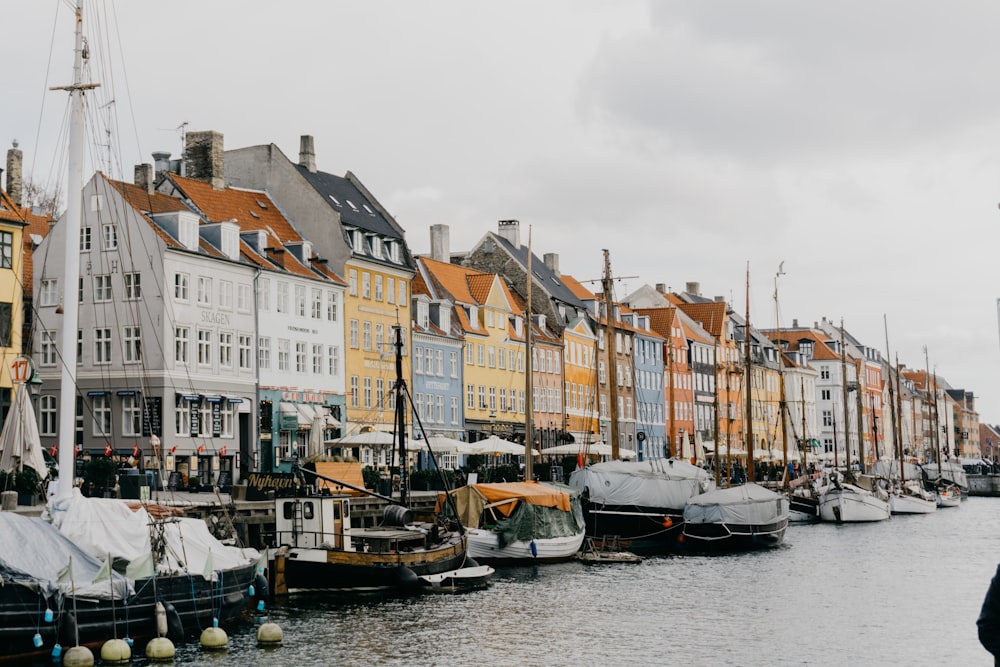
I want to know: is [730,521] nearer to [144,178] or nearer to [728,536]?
[728,536]

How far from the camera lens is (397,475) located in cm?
5856

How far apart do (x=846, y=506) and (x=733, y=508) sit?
2431 cm

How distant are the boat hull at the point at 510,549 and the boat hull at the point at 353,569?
787 centimetres

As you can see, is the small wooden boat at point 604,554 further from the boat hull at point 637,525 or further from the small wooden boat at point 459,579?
the small wooden boat at point 459,579

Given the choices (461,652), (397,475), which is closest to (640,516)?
(397,475)

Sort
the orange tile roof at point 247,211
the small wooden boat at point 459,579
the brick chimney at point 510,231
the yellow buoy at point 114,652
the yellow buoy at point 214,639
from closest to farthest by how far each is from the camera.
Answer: the yellow buoy at point 114,652 → the yellow buoy at point 214,639 → the small wooden boat at point 459,579 → the orange tile roof at point 247,211 → the brick chimney at point 510,231

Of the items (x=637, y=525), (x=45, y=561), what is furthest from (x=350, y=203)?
(x=45, y=561)

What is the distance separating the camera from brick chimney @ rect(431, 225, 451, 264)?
90.1 m

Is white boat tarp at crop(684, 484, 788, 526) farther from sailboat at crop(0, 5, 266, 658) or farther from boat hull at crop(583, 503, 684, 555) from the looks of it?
sailboat at crop(0, 5, 266, 658)

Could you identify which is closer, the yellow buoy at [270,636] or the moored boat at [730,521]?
the yellow buoy at [270,636]

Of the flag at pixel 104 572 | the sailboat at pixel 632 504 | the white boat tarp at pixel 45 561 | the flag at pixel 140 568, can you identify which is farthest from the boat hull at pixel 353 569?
the sailboat at pixel 632 504

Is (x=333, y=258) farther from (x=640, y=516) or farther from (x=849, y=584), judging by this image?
(x=849, y=584)

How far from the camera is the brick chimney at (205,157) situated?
218 ft

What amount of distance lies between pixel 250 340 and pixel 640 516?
1973cm
